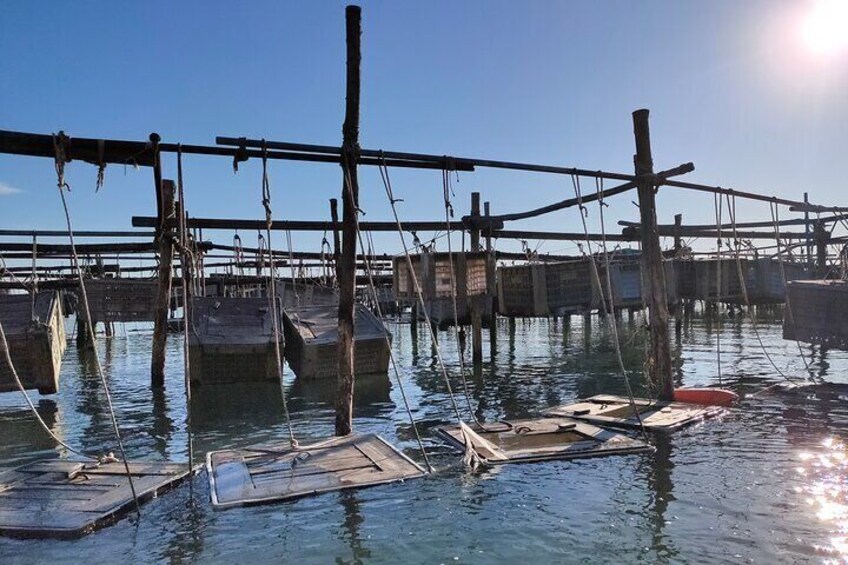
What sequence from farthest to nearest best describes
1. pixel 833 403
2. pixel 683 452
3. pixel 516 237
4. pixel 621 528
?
pixel 516 237, pixel 833 403, pixel 683 452, pixel 621 528

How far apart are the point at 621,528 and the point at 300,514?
3334 mm

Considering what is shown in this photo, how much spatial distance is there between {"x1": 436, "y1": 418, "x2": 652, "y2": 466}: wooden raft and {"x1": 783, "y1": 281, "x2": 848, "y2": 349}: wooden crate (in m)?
7.19

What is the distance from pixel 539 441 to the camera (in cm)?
952

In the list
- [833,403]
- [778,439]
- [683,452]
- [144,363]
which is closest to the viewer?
[683,452]

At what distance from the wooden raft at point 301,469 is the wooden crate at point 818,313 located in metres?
10.9

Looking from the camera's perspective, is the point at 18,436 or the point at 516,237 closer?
the point at 18,436

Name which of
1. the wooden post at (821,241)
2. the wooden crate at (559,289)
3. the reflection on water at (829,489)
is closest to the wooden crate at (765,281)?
the wooden post at (821,241)

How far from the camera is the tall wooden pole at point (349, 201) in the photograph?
8.73 m

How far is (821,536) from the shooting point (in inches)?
231

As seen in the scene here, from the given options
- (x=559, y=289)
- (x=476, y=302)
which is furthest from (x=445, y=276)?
(x=559, y=289)

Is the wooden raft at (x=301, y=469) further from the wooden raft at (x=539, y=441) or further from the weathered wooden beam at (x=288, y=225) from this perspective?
the weathered wooden beam at (x=288, y=225)

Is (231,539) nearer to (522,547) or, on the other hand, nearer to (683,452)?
(522,547)

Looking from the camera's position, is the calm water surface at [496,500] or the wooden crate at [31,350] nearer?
the calm water surface at [496,500]

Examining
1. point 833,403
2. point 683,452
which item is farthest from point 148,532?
point 833,403
